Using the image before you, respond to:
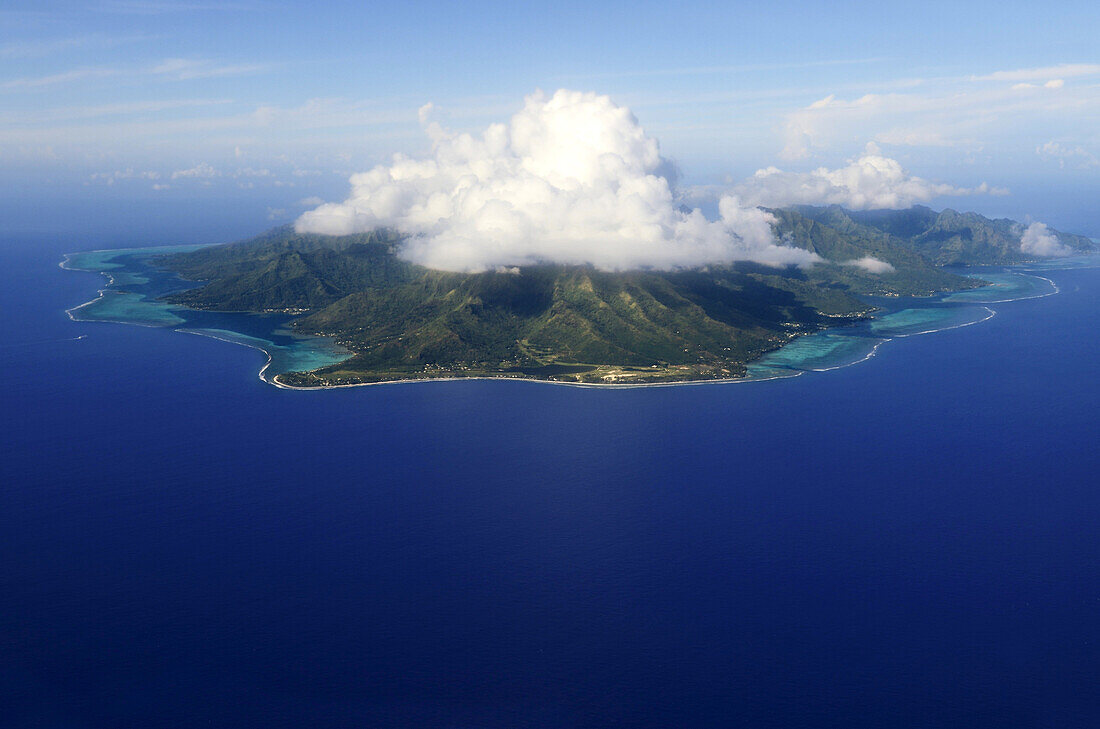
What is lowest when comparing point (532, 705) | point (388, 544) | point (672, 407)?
point (532, 705)

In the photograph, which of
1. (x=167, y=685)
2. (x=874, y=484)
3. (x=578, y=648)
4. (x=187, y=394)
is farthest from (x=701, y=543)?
(x=187, y=394)

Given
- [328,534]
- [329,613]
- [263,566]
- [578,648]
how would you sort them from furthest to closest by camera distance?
[328,534] < [263,566] < [329,613] < [578,648]

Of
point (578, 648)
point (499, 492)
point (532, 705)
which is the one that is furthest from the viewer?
point (499, 492)

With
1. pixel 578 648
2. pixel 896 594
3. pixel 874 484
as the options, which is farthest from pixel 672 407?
pixel 578 648

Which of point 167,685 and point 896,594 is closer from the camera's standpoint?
point 167,685

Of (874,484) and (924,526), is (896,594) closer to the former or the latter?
(924,526)

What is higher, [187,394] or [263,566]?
[187,394]

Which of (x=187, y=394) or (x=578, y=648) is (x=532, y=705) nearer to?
(x=578, y=648)
